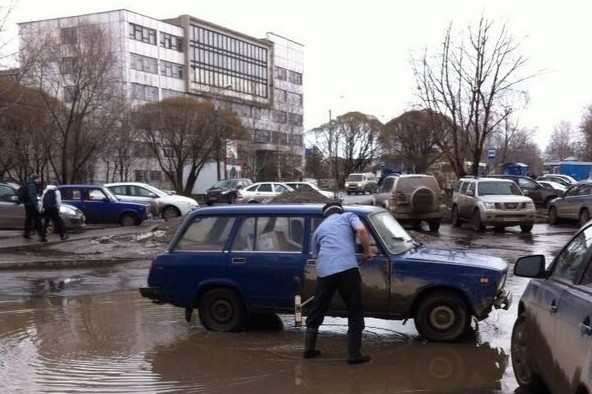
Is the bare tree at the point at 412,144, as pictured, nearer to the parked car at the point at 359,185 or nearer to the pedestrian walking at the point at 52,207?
the parked car at the point at 359,185

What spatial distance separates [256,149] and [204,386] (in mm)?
66168

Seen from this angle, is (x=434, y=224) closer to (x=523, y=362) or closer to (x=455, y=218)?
(x=455, y=218)

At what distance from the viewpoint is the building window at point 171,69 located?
268 feet

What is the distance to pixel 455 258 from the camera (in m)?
7.37

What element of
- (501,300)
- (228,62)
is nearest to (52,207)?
(501,300)

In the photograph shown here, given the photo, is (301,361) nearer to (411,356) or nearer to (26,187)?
(411,356)

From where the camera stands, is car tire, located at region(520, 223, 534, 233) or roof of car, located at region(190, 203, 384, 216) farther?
car tire, located at region(520, 223, 534, 233)

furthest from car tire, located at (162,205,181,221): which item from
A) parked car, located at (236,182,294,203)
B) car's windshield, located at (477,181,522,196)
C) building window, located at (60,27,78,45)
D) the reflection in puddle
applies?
building window, located at (60,27,78,45)

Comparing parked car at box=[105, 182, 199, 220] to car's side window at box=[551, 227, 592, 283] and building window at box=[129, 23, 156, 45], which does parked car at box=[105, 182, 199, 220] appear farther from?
building window at box=[129, 23, 156, 45]

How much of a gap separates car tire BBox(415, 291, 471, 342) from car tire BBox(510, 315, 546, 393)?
1396 mm

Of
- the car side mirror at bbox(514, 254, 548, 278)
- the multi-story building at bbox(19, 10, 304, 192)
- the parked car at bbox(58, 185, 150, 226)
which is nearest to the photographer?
the car side mirror at bbox(514, 254, 548, 278)

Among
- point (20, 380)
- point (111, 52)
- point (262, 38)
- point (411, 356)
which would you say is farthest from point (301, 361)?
point (262, 38)

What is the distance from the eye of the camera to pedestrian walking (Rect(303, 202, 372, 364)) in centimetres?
637

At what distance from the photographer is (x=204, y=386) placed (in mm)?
5855
